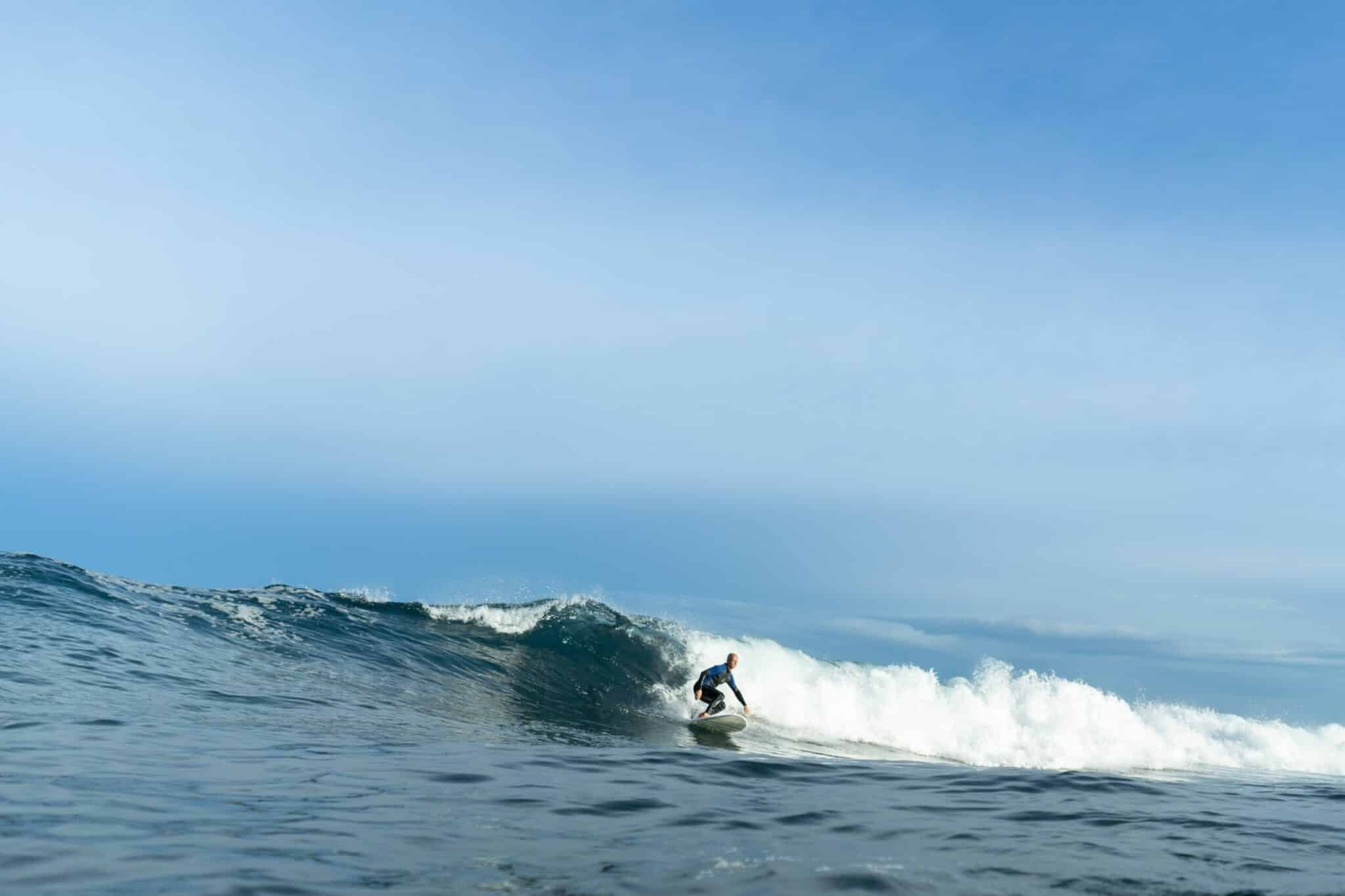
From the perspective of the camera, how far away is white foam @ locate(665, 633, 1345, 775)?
992 inches

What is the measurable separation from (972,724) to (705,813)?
1942 centimetres

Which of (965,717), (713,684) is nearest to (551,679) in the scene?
(713,684)

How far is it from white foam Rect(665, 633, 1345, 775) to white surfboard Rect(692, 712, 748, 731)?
6.90 feet

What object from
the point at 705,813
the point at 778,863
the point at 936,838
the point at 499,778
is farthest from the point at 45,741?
the point at 936,838

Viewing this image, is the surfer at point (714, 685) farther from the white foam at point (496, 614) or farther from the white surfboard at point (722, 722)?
the white foam at point (496, 614)

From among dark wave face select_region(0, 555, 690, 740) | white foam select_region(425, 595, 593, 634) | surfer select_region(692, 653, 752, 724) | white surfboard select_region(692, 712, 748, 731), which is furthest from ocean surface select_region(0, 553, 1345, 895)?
white foam select_region(425, 595, 593, 634)

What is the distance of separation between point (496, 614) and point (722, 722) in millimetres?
10349

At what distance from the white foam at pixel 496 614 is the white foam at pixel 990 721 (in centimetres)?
506

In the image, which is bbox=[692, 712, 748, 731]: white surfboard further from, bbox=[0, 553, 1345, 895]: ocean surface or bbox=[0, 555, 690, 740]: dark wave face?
bbox=[0, 555, 690, 740]: dark wave face

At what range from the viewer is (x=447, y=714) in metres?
17.8

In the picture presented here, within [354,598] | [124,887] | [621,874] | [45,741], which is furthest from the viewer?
[354,598]

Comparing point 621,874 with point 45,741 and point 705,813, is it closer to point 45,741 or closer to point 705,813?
point 705,813

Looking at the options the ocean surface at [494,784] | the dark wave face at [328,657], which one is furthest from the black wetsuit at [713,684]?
the dark wave face at [328,657]

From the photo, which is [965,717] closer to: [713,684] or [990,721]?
[990,721]
